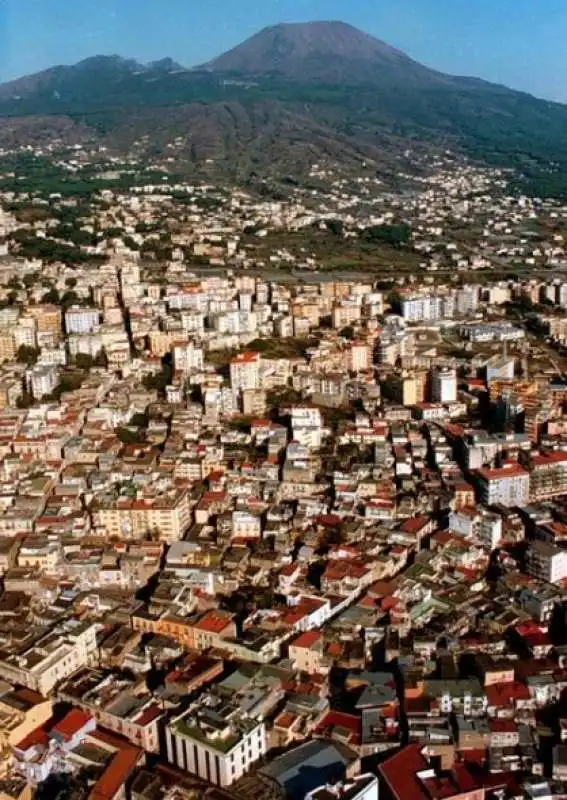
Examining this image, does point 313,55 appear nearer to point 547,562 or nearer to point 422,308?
point 422,308

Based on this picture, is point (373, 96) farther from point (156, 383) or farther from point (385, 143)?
point (156, 383)

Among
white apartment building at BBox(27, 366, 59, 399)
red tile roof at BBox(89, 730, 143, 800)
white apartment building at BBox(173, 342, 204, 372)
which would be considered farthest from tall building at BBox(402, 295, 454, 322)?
red tile roof at BBox(89, 730, 143, 800)

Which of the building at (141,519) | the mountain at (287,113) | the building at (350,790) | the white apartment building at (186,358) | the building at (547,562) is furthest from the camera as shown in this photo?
the mountain at (287,113)

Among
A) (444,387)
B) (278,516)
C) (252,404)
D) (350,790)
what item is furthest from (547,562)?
(252,404)

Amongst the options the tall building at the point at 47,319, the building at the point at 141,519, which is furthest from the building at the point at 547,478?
the tall building at the point at 47,319

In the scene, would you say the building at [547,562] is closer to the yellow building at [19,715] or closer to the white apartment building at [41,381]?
the yellow building at [19,715]
